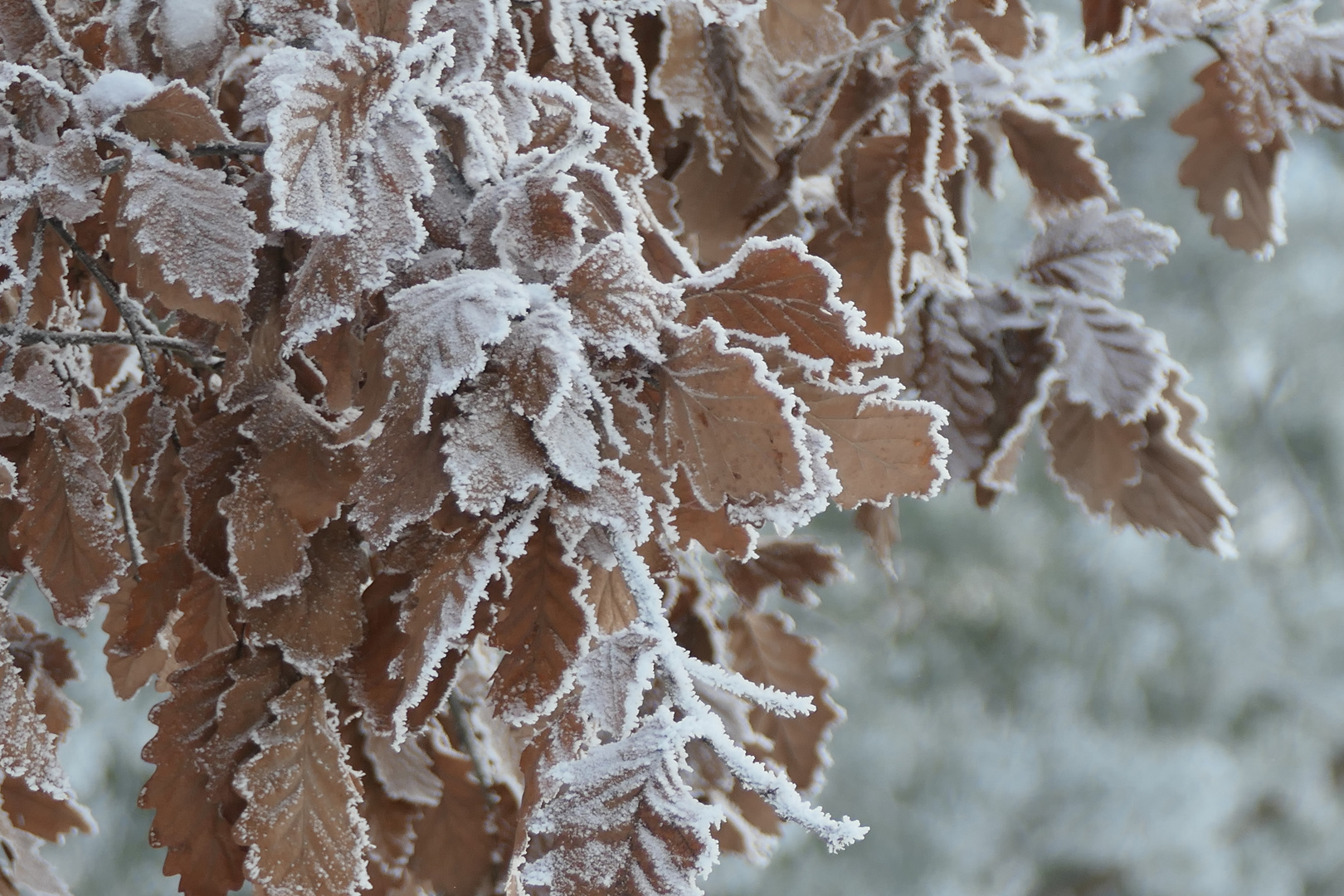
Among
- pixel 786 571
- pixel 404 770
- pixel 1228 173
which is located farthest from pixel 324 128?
pixel 1228 173

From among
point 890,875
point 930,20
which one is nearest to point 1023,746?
point 890,875

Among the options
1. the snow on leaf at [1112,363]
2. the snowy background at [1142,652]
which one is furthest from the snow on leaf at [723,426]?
the snowy background at [1142,652]

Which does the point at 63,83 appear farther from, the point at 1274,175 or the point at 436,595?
the point at 1274,175

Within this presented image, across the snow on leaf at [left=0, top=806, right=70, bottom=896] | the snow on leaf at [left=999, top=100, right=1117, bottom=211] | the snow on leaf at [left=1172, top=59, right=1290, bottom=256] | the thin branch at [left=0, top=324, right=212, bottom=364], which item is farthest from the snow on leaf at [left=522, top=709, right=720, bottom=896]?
the snow on leaf at [left=1172, top=59, right=1290, bottom=256]

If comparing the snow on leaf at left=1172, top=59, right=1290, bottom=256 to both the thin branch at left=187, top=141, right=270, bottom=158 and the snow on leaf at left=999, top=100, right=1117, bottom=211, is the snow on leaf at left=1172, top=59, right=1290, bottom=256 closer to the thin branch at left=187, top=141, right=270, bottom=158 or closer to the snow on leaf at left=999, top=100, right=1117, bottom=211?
the snow on leaf at left=999, top=100, right=1117, bottom=211

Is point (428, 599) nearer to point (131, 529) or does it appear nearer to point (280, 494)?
point (280, 494)

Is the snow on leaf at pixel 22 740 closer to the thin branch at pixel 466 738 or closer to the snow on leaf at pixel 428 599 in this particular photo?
the snow on leaf at pixel 428 599
